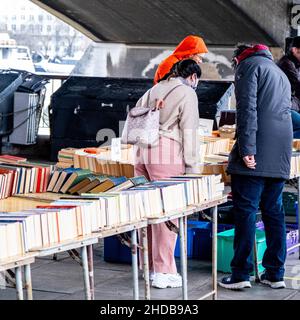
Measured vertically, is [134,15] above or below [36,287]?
above

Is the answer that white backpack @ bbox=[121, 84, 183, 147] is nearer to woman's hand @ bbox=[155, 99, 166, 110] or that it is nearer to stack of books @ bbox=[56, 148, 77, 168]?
woman's hand @ bbox=[155, 99, 166, 110]

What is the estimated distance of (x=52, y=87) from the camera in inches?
640

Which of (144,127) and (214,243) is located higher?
(144,127)

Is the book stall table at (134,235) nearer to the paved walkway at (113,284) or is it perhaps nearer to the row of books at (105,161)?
the paved walkway at (113,284)

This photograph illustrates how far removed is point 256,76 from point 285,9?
49.5 feet

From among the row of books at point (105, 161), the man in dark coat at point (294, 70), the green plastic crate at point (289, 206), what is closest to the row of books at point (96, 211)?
the row of books at point (105, 161)

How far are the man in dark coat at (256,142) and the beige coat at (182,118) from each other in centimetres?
31

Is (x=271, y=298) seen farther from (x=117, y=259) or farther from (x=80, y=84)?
(x=80, y=84)

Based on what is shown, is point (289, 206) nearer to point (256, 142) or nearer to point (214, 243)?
point (256, 142)

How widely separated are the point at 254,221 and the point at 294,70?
2166 millimetres

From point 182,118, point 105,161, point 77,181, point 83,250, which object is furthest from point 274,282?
point 83,250

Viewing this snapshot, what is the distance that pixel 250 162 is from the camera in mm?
6320

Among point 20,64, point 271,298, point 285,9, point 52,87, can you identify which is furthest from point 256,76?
point 20,64

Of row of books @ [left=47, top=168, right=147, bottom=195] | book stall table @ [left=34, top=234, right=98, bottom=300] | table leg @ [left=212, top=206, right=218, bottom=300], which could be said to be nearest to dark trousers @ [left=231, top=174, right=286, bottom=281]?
table leg @ [left=212, top=206, right=218, bottom=300]
